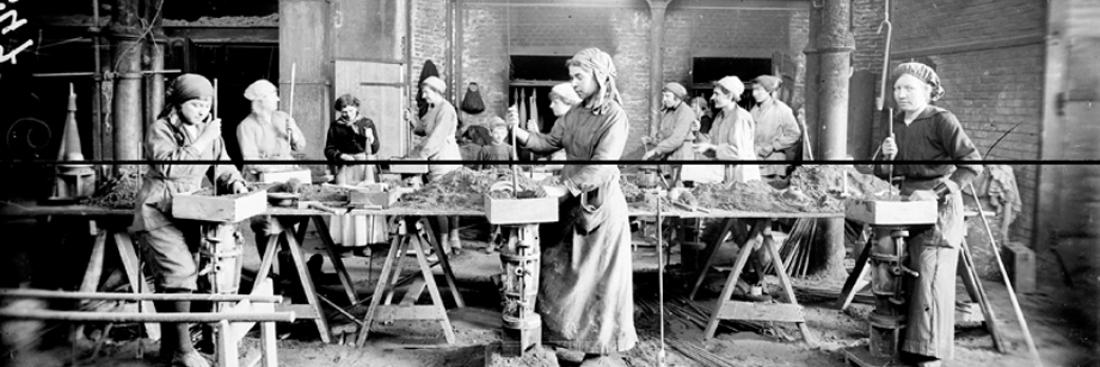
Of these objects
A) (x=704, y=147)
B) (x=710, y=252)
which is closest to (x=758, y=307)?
(x=710, y=252)

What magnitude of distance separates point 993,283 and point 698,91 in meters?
5.52

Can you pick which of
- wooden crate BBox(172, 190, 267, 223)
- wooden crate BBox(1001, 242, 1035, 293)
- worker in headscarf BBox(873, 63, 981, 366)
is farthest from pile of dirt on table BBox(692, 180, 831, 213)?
wooden crate BBox(172, 190, 267, 223)

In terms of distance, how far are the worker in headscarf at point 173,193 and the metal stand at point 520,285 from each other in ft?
5.31

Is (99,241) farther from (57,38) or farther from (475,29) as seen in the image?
(475,29)

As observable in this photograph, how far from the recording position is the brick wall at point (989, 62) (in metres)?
6.85

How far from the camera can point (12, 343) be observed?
122 inches

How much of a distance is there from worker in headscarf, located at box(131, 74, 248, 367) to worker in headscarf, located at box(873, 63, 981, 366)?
12.0ft

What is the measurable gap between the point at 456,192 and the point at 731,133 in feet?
8.00

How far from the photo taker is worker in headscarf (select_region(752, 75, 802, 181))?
7227mm

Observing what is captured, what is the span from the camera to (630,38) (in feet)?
37.2

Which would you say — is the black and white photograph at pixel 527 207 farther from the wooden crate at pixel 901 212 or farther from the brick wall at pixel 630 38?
the brick wall at pixel 630 38

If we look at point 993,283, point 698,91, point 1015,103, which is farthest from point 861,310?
point 698,91

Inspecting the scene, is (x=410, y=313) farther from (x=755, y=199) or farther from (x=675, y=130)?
(x=675, y=130)

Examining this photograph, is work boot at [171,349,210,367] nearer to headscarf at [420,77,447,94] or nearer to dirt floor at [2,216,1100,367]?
dirt floor at [2,216,1100,367]
